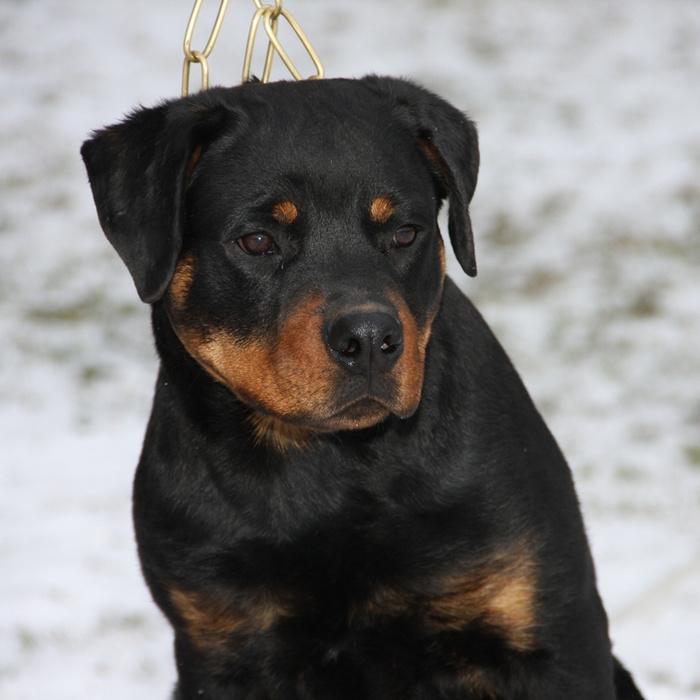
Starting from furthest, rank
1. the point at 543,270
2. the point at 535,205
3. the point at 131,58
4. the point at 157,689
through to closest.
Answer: the point at 131,58 → the point at 535,205 → the point at 543,270 → the point at 157,689

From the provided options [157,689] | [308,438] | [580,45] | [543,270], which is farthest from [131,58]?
[308,438]

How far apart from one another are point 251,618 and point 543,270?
13.3 feet

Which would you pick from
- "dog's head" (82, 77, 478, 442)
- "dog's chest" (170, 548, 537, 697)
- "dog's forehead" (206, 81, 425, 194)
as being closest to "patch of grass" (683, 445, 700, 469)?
"dog's chest" (170, 548, 537, 697)

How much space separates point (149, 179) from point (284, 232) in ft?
1.11

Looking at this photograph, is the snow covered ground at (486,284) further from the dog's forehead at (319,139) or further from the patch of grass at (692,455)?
the dog's forehead at (319,139)

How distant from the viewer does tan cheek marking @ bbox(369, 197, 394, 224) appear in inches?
111

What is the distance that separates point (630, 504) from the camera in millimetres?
4875

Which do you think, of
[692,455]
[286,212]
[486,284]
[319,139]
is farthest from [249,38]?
[486,284]

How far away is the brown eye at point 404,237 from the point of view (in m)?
2.89

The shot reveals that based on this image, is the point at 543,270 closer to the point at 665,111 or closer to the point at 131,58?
the point at 665,111

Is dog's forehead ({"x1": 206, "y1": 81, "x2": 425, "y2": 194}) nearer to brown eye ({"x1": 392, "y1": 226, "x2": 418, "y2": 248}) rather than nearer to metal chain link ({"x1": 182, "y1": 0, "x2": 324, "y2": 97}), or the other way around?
brown eye ({"x1": 392, "y1": 226, "x2": 418, "y2": 248})

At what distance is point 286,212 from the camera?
279cm

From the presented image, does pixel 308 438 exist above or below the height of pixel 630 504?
below

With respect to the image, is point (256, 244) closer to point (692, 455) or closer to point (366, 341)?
point (366, 341)
